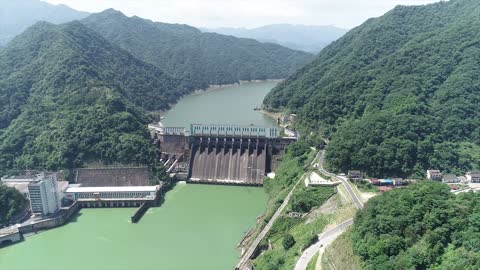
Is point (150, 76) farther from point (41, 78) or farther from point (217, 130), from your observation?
point (217, 130)

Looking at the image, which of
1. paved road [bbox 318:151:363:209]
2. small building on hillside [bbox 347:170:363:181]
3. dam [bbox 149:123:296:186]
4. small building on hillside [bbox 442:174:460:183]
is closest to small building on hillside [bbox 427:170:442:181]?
small building on hillside [bbox 442:174:460:183]

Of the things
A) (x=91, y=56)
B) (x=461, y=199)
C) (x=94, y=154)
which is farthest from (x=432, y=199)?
(x=91, y=56)

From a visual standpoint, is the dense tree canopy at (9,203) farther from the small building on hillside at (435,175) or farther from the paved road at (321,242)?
the small building on hillside at (435,175)

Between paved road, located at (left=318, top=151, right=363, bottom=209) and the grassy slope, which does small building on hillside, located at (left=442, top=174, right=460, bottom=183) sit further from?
the grassy slope

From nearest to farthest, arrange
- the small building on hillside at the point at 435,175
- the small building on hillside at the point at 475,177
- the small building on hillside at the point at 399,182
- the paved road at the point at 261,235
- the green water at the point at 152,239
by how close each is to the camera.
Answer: the paved road at the point at 261,235 < the green water at the point at 152,239 < the small building on hillside at the point at 475,177 < the small building on hillside at the point at 399,182 < the small building on hillside at the point at 435,175

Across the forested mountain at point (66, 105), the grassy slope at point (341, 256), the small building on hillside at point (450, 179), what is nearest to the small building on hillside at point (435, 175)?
the small building on hillside at point (450, 179)

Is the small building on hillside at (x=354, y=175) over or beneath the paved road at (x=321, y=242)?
over
